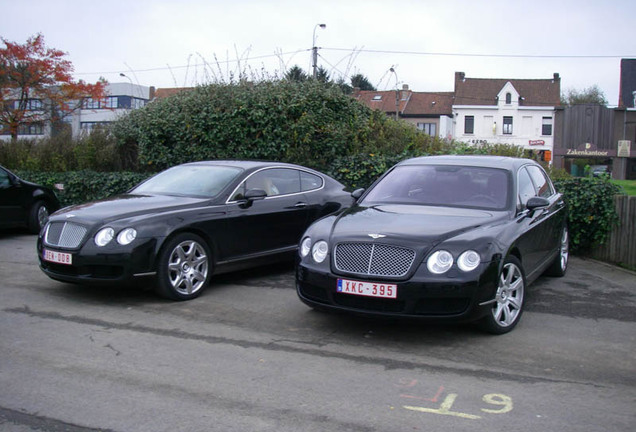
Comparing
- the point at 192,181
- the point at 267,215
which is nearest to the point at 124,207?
the point at 192,181

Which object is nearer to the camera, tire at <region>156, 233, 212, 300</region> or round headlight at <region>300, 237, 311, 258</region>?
round headlight at <region>300, 237, 311, 258</region>

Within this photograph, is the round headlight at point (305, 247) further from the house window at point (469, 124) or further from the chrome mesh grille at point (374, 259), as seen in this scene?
the house window at point (469, 124)

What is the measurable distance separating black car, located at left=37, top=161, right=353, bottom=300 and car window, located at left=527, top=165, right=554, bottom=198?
8.94ft

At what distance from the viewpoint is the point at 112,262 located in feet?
21.0

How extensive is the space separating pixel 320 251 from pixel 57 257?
2.98 m

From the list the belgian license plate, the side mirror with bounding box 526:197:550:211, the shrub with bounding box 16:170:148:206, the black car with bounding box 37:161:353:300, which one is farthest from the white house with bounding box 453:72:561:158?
the belgian license plate

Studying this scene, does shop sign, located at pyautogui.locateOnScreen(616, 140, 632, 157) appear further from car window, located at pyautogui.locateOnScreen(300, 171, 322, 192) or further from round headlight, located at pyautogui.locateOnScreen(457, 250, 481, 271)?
round headlight, located at pyautogui.locateOnScreen(457, 250, 481, 271)

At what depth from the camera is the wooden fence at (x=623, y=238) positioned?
30.2 ft

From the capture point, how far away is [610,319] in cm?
626

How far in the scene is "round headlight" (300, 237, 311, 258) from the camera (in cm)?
577

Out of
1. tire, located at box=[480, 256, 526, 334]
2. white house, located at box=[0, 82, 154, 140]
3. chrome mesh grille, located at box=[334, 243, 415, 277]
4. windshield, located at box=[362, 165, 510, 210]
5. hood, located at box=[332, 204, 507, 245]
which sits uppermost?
white house, located at box=[0, 82, 154, 140]

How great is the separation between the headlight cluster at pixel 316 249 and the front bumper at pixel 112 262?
1.71 meters

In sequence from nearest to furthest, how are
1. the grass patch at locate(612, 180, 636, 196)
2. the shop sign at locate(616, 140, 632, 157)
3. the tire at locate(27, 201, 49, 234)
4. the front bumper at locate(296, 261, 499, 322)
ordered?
1. the front bumper at locate(296, 261, 499, 322)
2. the grass patch at locate(612, 180, 636, 196)
3. the tire at locate(27, 201, 49, 234)
4. the shop sign at locate(616, 140, 632, 157)

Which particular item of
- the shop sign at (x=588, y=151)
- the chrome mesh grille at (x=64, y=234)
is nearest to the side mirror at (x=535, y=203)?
the chrome mesh grille at (x=64, y=234)
